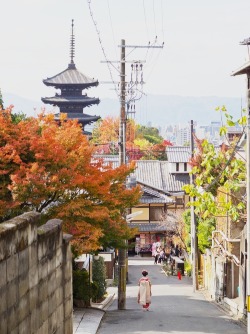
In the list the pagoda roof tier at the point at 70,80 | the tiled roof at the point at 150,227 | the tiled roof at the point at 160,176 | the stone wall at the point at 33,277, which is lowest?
the tiled roof at the point at 150,227

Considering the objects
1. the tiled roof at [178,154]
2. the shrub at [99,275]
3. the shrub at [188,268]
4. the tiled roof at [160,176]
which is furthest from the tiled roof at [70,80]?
the shrub at [99,275]

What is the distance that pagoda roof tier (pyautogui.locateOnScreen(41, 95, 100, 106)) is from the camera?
4382 inches

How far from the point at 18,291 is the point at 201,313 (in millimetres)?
19407

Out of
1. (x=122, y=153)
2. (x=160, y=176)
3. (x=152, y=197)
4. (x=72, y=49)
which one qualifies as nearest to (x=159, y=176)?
(x=160, y=176)

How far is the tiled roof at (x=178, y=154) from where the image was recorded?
84.1 meters

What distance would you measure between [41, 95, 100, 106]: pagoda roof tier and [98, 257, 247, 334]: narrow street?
227 ft

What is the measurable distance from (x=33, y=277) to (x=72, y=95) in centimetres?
10360

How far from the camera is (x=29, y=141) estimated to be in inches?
1035

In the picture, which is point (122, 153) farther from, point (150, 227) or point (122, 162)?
point (150, 227)

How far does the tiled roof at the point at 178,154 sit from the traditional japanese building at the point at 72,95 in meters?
25.1

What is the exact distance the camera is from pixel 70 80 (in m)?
115

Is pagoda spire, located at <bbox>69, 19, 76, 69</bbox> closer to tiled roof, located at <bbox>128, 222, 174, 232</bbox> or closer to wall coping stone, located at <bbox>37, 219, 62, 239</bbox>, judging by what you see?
tiled roof, located at <bbox>128, 222, 174, 232</bbox>

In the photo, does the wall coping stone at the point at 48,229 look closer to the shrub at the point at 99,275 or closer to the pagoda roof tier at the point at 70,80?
the shrub at the point at 99,275

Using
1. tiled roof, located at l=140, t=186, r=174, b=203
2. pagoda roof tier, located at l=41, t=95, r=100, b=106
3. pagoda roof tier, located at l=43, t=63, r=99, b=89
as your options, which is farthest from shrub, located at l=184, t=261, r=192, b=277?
pagoda roof tier, located at l=43, t=63, r=99, b=89
